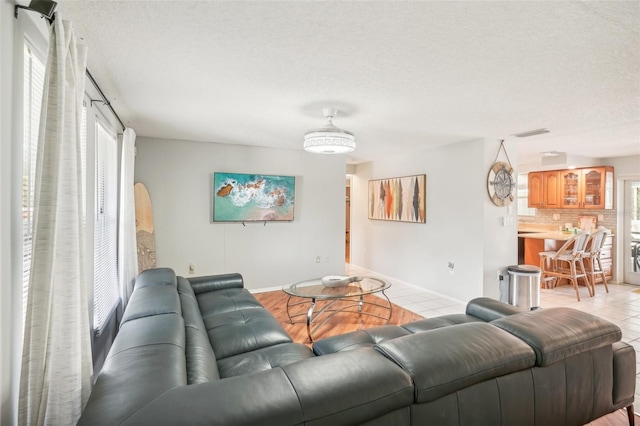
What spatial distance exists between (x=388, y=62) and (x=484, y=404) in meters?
1.85

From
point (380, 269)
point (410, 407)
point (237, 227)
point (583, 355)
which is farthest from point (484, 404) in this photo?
point (380, 269)

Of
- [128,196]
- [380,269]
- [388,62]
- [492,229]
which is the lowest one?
Answer: [380,269]

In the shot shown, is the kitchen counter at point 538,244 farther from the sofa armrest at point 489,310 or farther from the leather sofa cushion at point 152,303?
the leather sofa cushion at point 152,303

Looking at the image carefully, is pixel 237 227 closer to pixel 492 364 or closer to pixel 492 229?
pixel 492 229

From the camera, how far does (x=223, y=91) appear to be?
2.61m

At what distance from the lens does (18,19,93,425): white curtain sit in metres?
1.20

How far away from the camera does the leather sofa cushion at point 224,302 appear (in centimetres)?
275

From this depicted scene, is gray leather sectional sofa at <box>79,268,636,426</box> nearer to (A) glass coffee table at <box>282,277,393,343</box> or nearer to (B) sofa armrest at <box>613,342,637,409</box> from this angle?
(B) sofa armrest at <box>613,342,637,409</box>

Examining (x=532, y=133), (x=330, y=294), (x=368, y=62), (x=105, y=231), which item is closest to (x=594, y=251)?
(x=532, y=133)

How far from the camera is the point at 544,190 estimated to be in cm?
660

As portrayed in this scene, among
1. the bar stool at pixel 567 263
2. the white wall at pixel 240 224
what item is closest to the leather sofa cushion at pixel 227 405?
the white wall at pixel 240 224

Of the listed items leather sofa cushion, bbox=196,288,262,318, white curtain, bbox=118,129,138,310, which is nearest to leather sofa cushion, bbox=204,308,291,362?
leather sofa cushion, bbox=196,288,262,318

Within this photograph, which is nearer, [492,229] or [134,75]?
[134,75]

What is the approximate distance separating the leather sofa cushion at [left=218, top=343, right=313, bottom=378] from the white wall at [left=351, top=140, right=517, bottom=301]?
3175mm
